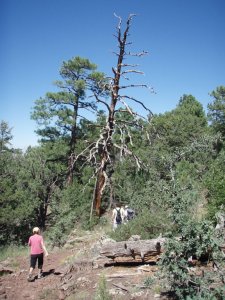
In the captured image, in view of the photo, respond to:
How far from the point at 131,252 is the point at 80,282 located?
1.43 m

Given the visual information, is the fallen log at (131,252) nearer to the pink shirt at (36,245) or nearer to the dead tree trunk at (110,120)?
the pink shirt at (36,245)

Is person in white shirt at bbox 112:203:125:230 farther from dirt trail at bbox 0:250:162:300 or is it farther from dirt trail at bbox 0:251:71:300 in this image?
dirt trail at bbox 0:250:162:300

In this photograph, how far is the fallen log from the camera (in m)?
7.73

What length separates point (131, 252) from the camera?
7973 mm

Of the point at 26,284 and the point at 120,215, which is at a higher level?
the point at 120,215

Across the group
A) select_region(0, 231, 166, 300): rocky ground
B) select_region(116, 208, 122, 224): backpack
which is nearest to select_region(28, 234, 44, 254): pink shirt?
select_region(0, 231, 166, 300): rocky ground

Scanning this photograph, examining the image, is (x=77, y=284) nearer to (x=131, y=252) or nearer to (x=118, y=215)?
(x=131, y=252)

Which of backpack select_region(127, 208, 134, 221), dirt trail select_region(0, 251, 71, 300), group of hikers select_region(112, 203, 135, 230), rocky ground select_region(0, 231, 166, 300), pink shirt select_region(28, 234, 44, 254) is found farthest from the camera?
backpack select_region(127, 208, 134, 221)

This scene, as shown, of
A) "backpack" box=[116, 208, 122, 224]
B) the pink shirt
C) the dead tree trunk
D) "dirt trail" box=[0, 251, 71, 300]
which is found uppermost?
the dead tree trunk

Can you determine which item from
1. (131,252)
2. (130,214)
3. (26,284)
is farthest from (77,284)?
(130,214)

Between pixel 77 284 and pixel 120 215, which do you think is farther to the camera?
pixel 120 215

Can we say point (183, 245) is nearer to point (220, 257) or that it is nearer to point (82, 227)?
point (220, 257)

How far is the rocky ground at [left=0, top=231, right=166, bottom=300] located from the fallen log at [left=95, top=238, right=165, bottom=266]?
0.19 metres

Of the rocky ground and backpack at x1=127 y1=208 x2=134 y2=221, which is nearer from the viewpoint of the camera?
the rocky ground
